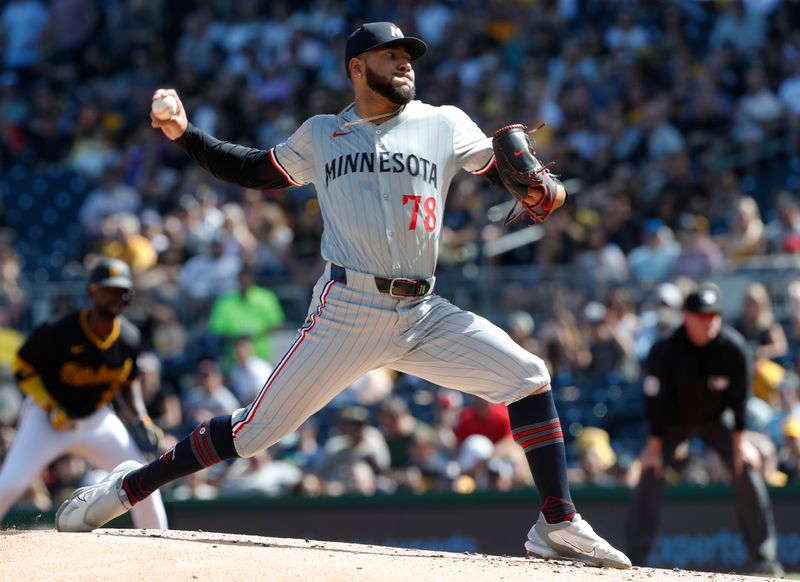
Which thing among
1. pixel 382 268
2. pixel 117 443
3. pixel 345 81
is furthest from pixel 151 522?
pixel 345 81

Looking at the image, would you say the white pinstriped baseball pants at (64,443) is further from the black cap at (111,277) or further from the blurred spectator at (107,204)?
the blurred spectator at (107,204)

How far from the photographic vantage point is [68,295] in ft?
41.1

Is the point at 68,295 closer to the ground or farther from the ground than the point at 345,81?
closer to the ground

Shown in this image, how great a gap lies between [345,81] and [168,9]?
13.5 ft

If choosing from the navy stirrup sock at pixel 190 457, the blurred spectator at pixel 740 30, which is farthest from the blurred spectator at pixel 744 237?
the navy stirrup sock at pixel 190 457

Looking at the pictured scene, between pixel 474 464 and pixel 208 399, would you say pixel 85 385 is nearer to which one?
pixel 474 464

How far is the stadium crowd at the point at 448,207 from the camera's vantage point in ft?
35.1

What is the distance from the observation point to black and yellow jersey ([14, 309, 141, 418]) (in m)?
7.46

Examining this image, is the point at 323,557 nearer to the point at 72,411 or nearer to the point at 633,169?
the point at 72,411

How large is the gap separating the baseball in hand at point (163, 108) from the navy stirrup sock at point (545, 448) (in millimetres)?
1796

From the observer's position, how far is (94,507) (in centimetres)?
550

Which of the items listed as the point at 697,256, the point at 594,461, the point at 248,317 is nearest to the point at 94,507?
the point at 594,461

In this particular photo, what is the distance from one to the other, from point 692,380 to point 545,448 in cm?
337

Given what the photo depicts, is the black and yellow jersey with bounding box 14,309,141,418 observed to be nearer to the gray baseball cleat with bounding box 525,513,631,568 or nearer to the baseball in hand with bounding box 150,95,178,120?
the baseball in hand with bounding box 150,95,178,120
